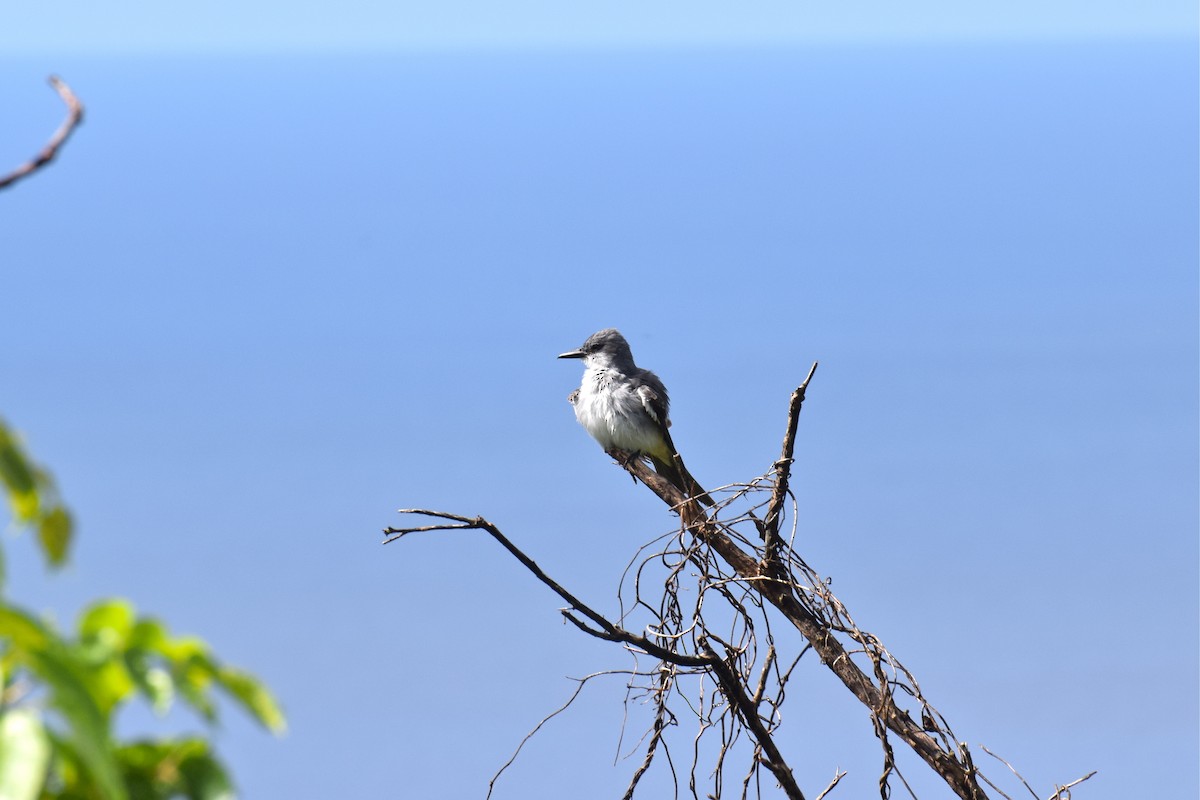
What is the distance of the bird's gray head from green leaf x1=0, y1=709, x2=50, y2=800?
295 inches

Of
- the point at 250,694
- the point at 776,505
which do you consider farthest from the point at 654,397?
the point at 250,694

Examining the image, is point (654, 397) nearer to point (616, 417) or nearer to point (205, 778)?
point (616, 417)

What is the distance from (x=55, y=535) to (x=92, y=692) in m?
0.22

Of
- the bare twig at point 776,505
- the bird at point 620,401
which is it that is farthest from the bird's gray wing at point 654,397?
the bare twig at point 776,505

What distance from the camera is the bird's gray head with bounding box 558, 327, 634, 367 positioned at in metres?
8.28

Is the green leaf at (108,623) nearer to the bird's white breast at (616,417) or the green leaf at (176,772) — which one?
the green leaf at (176,772)

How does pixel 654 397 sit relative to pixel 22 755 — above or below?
above

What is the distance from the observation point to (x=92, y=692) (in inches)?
31.2

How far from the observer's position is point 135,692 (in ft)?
2.91

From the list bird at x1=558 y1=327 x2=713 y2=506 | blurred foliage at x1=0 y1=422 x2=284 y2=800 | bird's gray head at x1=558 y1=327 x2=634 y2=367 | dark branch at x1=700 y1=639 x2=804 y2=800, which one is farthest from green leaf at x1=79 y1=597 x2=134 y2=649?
bird's gray head at x1=558 y1=327 x2=634 y2=367

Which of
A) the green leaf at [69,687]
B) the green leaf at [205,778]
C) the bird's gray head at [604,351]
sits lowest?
the green leaf at [69,687]

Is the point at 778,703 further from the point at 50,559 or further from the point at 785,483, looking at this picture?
the point at 50,559

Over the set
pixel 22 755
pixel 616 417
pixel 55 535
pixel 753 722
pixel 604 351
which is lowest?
pixel 22 755

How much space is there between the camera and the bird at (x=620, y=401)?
777 centimetres
